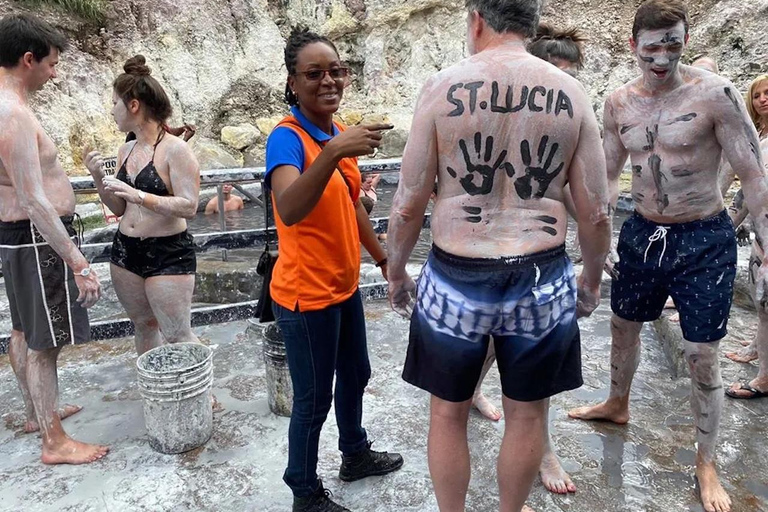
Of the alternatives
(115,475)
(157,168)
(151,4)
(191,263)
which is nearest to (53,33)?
(157,168)

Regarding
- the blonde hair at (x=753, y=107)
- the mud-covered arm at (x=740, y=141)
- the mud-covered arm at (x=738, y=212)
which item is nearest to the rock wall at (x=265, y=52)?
the mud-covered arm at (x=738, y=212)

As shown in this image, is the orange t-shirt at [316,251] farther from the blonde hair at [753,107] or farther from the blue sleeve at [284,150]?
the blonde hair at [753,107]

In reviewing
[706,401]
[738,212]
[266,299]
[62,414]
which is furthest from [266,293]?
[738,212]

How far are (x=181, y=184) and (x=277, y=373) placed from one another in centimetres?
114

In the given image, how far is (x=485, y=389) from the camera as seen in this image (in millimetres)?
3590

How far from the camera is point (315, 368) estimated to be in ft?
7.40

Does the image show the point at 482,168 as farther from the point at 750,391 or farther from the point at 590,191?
the point at 750,391

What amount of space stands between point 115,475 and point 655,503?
8.14ft

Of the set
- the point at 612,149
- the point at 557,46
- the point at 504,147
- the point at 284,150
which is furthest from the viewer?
the point at 612,149

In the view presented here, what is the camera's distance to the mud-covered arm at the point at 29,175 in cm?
251

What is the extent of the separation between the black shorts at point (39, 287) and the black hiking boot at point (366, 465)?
1488mm

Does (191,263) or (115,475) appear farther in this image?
(191,263)

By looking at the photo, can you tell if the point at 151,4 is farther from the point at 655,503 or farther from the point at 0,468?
the point at 655,503

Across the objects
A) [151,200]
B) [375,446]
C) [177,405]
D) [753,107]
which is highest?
[753,107]
